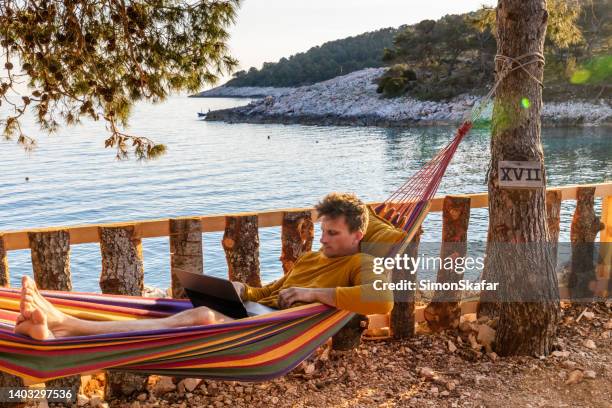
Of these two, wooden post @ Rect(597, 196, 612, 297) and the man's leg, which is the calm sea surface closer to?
wooden post @ Rect(597, 196, 612, 297)

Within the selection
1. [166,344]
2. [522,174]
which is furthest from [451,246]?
[166,344]

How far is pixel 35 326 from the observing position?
1988 millimetres

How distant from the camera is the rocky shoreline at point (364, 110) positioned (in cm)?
3183

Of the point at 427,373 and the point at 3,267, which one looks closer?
the point at 3,267

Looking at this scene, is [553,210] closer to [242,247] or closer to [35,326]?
[242,247]

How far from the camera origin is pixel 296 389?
2.92 m

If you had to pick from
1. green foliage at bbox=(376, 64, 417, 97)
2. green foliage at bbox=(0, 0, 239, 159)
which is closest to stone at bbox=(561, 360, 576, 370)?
green foliage at bbox=(0, 0, 239, 159)

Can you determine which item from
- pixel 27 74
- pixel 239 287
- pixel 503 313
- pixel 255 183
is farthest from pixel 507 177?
pixel 255 183

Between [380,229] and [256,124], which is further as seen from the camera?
[256,124]


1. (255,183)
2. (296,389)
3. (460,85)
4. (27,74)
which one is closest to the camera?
(296,389)

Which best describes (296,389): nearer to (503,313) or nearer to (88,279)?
(503,313)

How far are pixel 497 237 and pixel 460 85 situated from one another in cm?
3774

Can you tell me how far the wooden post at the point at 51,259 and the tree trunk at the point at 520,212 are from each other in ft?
6.74

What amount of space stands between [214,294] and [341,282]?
1.73 ft
